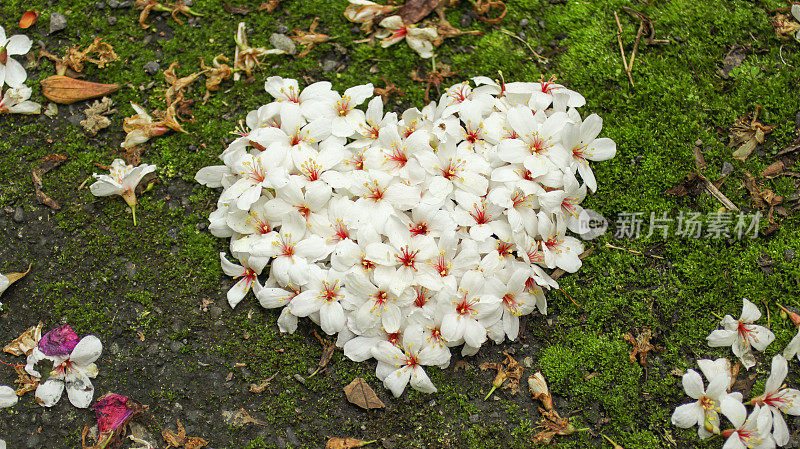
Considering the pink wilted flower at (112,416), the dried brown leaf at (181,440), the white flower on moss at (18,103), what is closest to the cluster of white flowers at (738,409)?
the dried brown leaf at (181,440)

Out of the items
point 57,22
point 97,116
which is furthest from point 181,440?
point 57,22

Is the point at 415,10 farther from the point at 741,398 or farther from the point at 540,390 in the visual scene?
the point at 741,398

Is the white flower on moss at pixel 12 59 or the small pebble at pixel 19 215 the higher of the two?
the white flower on moss at pixel 12 59

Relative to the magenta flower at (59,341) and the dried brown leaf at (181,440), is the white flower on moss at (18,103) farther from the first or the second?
the dried brown leaf at (181,440)

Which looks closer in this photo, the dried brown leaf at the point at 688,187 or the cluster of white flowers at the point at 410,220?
the cluster of white flowers at the point at 410,220

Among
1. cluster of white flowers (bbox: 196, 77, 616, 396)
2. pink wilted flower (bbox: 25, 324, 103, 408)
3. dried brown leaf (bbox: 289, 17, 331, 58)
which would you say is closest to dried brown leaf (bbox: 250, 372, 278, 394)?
cluster of white flowers (bbox: 196, 77, 616, 396)
